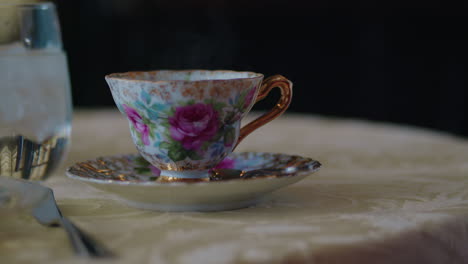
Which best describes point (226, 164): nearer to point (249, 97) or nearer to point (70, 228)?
point (249, 97)

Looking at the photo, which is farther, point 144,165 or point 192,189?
point 144,165

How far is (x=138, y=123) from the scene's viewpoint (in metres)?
0.49

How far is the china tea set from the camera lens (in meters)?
0.42

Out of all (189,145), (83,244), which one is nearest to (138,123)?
(189,145)

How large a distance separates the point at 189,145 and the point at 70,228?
0.13m

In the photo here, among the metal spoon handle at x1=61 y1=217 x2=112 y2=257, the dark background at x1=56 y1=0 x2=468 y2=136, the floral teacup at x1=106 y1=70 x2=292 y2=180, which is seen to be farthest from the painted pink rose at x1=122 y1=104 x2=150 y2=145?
the dark background at x1=56 y1=0 x2=468 y2=136

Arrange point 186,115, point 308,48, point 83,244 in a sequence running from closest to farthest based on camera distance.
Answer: point 83,244 < point 186,115 < point 308,48

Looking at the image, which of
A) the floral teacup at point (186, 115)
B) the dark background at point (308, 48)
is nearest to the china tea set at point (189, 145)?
the floral teacup at point (186, 115)

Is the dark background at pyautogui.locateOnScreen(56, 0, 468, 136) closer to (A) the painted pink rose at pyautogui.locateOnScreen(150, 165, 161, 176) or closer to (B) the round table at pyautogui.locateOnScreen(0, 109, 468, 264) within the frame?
(B) the round table at pyautogui.locateOnScreen(0, 109, 468, 264)

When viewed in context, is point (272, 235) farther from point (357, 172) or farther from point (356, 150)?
point (356, 150)

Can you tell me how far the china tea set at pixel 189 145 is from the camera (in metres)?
0.42

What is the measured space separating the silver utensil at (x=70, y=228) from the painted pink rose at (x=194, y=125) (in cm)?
10

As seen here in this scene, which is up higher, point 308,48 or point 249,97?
point 249,97

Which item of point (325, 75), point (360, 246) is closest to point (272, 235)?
point (360, 246)
